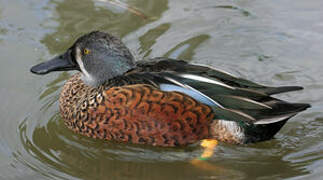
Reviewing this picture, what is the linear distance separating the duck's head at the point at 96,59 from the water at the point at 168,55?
0.60 meters

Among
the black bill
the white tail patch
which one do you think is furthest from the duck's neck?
the white tail patch

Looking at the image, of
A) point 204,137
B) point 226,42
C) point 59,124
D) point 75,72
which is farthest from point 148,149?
point 226,42

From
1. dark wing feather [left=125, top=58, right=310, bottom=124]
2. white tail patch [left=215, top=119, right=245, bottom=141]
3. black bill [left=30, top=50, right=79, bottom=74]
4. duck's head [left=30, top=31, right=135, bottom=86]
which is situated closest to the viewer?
dark wing feather [left=125, top=58, right=310, bottom=124]

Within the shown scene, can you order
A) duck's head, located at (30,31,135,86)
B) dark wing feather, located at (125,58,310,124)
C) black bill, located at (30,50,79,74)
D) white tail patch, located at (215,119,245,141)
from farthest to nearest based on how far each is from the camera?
black bill, located at (30,50,79,74) < duck's head, located at (30,31,135,86) < white tail patch, located at (215,119,245,141) < dark wing feather, located at (125,58,310,124)

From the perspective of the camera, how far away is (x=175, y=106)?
580 cm

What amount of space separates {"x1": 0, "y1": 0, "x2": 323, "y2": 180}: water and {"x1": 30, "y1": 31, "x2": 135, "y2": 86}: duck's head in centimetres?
60

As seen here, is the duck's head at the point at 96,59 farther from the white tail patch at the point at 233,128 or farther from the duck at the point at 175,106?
the white tail patch at the point at 233,128

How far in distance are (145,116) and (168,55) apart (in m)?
1.81

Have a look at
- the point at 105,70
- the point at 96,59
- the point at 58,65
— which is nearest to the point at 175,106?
the point at 105,70

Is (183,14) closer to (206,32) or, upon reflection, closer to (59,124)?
(206,32)

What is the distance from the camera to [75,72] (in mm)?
7312

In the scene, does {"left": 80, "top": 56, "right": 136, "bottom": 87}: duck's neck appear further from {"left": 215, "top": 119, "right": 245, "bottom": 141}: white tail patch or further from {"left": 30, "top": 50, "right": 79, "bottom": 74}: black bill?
{"left": 215, "top": 119, "right": 245, "bottom": 141}: white tail patch

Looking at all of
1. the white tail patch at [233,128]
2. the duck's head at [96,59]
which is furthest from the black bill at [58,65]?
the white tail patch at [233,128]

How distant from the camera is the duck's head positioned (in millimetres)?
6176
